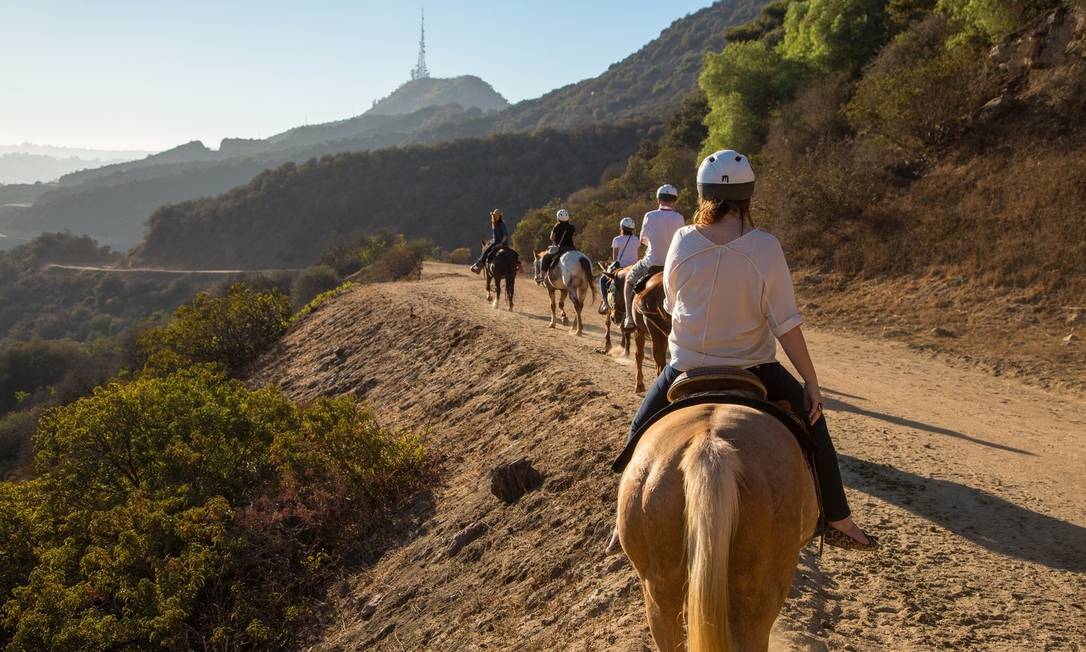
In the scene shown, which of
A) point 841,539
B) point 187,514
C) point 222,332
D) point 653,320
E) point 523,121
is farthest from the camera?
point 523,121

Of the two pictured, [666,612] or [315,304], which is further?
[315,304]

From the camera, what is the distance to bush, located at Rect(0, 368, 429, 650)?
792 cm

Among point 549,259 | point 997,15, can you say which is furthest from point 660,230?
point 997,15

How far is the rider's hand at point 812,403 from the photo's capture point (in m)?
3.68

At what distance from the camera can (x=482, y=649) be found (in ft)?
20.1

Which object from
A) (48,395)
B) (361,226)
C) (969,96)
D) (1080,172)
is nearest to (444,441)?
(1080,172)

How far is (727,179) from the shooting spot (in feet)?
12.0

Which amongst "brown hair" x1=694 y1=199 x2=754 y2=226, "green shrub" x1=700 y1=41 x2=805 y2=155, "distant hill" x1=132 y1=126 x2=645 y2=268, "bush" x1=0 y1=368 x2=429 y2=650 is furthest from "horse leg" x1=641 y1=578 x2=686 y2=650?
"distant hill" x1=132 y1=126 x2=645 y2=268

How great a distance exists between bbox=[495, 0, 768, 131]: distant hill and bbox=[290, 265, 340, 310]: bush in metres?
84.8

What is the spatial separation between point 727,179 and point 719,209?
15 cm

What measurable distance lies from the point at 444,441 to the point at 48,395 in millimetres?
34570

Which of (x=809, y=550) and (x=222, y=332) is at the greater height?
(x=809, y=550)

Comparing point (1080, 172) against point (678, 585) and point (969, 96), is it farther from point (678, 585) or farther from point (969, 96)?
point (678, 585)

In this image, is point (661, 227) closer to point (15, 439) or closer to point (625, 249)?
point (625, 249)
